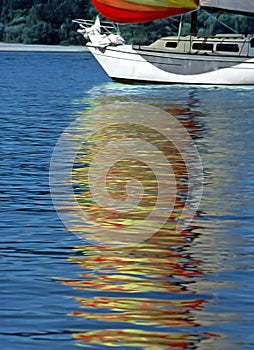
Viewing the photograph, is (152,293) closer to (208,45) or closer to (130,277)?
(130,277)

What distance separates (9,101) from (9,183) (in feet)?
110

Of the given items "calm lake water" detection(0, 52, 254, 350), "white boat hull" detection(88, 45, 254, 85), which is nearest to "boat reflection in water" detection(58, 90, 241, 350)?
"calm lake water" detection(0, 52, 254, 350)

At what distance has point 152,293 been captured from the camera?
557 inches

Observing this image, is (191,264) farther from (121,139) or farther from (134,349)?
(121,139)

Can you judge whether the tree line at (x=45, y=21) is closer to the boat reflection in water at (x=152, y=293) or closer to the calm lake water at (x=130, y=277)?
the calm lake water at (x=130, y=277)

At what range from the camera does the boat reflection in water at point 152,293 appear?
12211 millimetres

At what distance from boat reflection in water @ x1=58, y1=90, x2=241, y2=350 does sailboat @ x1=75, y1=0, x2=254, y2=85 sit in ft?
167

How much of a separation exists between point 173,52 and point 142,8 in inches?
228

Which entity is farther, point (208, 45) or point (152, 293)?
point (208, 45)

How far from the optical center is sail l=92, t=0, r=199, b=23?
74125mm

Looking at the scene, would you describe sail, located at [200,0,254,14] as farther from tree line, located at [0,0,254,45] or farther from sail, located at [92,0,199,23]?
tree line, located at [0,0,254,45]

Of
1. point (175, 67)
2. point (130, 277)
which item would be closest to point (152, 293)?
point (130, 277)

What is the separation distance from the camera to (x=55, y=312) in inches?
519

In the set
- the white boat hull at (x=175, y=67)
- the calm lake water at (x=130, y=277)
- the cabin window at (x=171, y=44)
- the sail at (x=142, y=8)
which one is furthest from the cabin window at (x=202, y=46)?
the calm lake water at (x=130, y=277)
